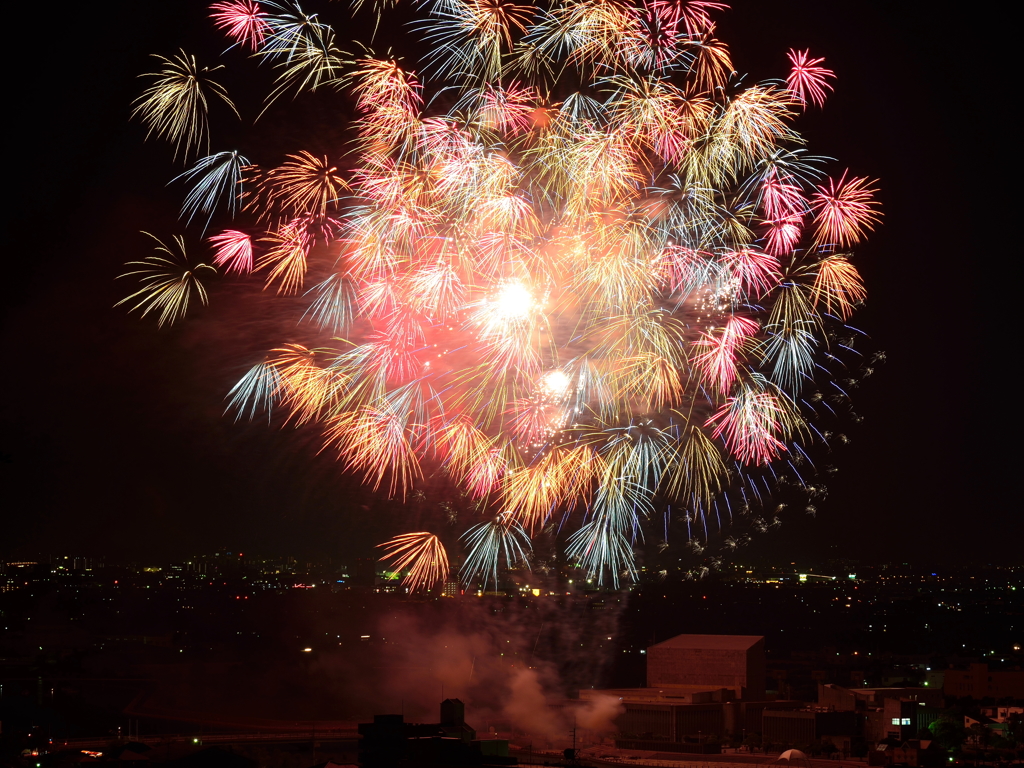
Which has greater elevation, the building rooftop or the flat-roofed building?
the building rooftop

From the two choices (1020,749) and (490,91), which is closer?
(490,91)

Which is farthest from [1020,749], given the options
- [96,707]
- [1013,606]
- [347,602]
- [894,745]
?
[1013,606]

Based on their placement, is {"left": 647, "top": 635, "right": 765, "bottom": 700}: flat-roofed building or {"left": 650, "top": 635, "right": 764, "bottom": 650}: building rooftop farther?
{"left": 650, "top": 635, "right": 764, "bottom": 650}: building rooftop

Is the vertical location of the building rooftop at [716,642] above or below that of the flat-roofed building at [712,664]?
above

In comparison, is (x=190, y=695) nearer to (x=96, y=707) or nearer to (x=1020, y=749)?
(x=96, y=707)

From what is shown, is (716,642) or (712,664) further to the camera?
(716,642)

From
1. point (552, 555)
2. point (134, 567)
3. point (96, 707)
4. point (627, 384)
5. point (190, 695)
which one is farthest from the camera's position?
point (134, 567)

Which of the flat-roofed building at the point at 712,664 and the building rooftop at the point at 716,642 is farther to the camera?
the building rooftop at the point at 716,642

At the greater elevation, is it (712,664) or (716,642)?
(716,642)
